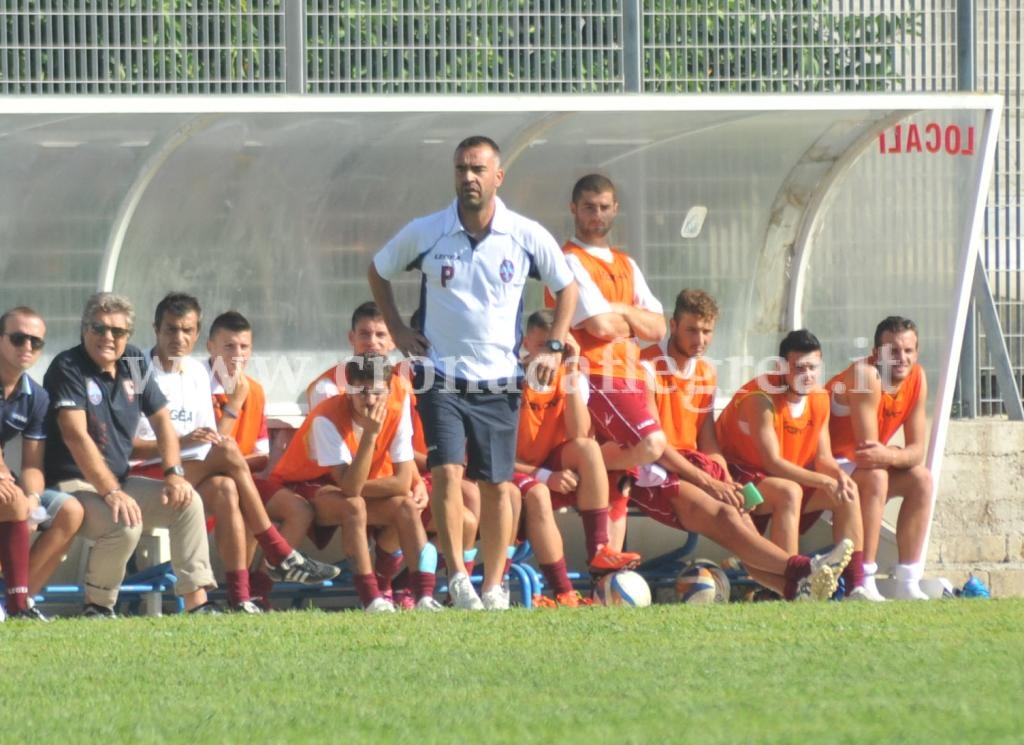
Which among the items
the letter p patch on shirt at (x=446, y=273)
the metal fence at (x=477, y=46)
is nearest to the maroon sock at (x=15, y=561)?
the letter p patch on shirt at (x=446, y=273)

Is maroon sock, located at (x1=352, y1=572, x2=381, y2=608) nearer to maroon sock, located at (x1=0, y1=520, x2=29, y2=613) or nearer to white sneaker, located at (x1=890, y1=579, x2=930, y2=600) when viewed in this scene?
maroon sock, located at (x1=0, y1=520, x2=29, y2=613)

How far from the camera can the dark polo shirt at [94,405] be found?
767 cm

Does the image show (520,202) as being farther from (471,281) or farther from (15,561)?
(15,561)

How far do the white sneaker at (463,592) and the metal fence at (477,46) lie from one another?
2.72 m

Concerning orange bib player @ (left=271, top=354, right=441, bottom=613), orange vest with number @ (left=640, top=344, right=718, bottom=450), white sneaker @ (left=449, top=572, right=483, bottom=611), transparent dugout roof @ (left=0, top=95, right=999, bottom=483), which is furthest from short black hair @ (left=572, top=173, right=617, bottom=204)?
white sneaker @ (left=449, top=572, right=483, bottom=611)

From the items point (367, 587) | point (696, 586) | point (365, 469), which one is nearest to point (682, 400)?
point (696, 586)

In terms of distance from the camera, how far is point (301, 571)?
7918mm

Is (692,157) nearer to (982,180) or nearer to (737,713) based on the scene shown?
(982,180)

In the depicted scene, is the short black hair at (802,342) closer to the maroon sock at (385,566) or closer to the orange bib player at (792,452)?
the orange bib player at (792,452)

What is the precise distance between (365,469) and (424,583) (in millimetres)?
536

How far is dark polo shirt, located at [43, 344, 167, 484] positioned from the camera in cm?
767

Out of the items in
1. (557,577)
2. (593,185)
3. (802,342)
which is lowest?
(557,577)

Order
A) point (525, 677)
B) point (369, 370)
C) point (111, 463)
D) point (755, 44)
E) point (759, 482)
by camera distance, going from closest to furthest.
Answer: point (525, 677) < point (111, 463) < point (369, 370) < point (759, 482) < point (755, 44)

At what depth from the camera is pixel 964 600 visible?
25.9 ft
